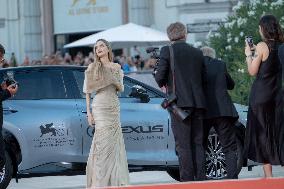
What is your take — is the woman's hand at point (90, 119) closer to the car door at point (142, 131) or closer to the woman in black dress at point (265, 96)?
the car door at point (142, 131)

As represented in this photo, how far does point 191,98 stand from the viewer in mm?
11273

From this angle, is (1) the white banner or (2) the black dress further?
(1) the white banner

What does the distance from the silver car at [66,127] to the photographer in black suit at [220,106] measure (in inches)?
37.2

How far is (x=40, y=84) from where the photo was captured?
1335cm

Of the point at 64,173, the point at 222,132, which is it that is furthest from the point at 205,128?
the point at 64,173

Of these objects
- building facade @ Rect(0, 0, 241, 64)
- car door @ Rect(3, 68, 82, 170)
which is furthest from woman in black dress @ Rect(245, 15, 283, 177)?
building facade @ Rect(0, 0, 241, 64)

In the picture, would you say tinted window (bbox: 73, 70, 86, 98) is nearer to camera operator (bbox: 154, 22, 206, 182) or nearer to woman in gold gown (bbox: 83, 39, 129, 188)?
woman in gold gown (bbox: 83, 39, 129, 188)

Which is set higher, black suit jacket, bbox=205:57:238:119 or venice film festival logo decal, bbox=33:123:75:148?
black suit jacket, bbox=205:57:238:119

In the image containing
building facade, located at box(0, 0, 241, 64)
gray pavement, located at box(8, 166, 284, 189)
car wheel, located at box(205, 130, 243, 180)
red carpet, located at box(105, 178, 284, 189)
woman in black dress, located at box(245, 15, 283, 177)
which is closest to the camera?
red carpet, located at box(105, 178, 284, 189)

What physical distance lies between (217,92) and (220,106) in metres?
0.17

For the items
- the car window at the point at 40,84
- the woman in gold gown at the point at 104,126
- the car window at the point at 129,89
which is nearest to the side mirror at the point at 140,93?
the car window at the point at 129,89

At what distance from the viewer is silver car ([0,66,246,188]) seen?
1295 centimetres

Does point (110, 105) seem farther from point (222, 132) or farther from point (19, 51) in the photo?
point (19, 51)

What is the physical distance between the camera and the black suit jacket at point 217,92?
39.0ft
